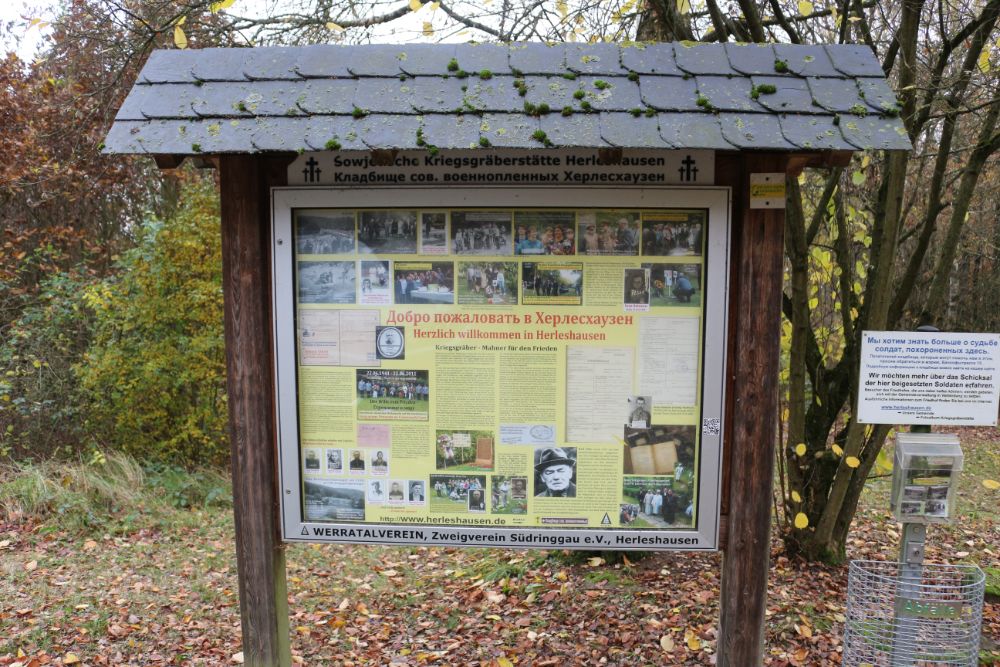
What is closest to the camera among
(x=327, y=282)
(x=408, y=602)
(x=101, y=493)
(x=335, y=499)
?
(x=327, y=282)

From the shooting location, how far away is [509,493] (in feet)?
10.0

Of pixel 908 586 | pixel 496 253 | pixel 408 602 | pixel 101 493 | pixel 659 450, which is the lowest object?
pixel 408 602

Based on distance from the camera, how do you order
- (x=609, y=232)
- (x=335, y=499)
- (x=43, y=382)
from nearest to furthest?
1. (x=609, y=232)
2. (x=335, y=499)
3. (x=43, y=382)

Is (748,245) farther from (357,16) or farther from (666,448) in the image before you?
(357,16)

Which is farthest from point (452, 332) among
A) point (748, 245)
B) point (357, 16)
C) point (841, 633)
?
point (357, 16)

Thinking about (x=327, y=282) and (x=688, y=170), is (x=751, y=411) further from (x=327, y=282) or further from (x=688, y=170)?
(x=327, y=282)

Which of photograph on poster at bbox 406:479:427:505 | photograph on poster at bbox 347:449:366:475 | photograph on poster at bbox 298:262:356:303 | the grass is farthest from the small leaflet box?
the grass

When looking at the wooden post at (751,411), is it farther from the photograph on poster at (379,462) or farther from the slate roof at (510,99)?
the photograph on poster at (379,462)

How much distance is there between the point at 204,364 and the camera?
24.9 ft

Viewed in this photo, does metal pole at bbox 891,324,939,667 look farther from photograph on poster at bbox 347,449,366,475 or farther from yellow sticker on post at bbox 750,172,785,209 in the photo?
photograph on poster at bbox 347,449,366,475

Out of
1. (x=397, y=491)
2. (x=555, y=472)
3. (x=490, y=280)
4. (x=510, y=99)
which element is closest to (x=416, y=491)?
(x=397, y=491)

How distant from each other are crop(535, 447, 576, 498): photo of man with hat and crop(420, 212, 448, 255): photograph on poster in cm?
99

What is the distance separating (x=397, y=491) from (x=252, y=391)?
0.79 meters

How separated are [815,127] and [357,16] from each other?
16.2 ft
